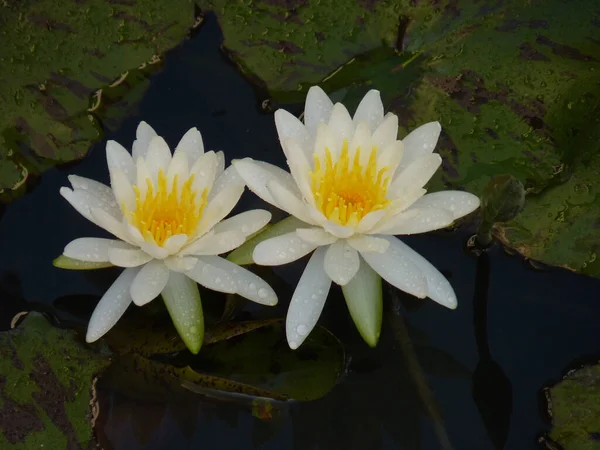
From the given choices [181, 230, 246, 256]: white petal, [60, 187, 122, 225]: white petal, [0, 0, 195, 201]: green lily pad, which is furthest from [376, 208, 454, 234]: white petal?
[0, 0, 195, 201]: green lily pad

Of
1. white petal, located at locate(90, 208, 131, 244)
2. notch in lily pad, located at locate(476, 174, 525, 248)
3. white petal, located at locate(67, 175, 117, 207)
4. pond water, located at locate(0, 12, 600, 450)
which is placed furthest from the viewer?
pond water, located at locate(0, 12, 600, 450)

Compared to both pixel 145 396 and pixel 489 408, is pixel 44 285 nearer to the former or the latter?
pixel 145 396

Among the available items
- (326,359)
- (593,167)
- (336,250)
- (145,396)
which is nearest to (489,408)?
(326,359)

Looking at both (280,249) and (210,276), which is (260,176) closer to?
(280,249)

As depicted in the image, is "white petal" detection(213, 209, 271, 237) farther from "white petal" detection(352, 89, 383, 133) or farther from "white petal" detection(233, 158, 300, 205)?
"white petal" detection(352, 89, 383, 133)

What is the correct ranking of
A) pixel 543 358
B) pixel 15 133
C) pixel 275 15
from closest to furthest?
1. pixel 543 358
2. pixel 15 133
3. pixel 275 15

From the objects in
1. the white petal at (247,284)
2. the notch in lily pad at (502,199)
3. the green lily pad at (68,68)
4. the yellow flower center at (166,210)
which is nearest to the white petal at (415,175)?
the notch in lily pad at (502,199)
